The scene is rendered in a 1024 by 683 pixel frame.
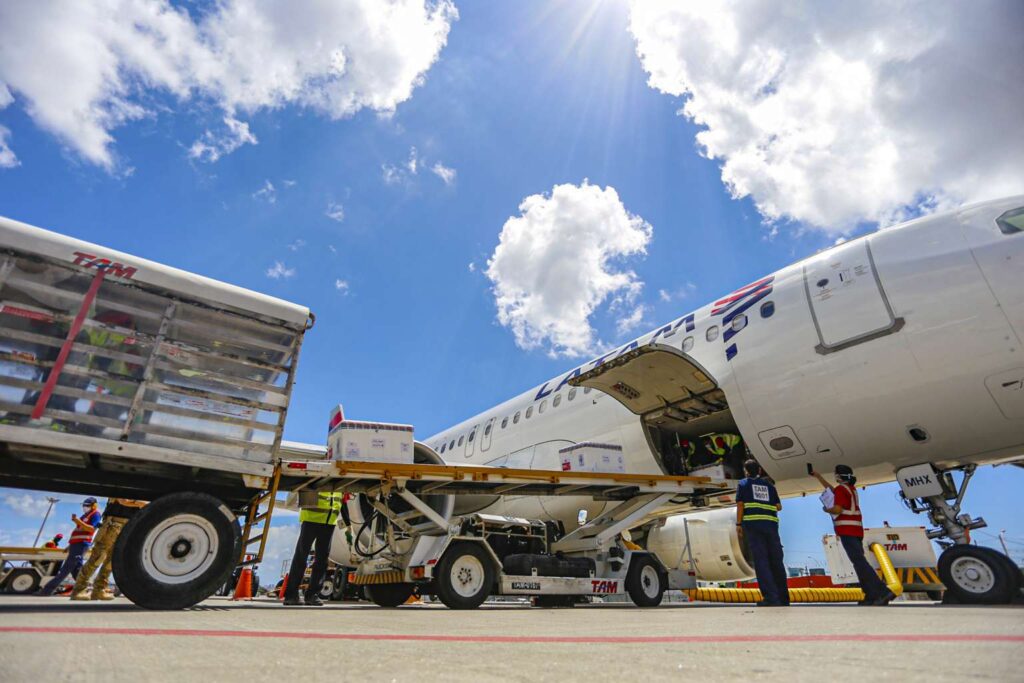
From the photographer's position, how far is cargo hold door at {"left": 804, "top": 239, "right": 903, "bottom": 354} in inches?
282

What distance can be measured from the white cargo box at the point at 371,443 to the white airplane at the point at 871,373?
337 centimetres

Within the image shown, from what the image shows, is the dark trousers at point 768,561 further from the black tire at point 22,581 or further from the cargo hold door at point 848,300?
the black tire at point 22,581

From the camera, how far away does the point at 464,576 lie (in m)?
6.82

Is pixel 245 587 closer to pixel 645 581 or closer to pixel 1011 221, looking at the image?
pixel 645 581

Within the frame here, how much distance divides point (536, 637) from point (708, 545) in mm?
9423

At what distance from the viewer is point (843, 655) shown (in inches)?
79.7

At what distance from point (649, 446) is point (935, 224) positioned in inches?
203

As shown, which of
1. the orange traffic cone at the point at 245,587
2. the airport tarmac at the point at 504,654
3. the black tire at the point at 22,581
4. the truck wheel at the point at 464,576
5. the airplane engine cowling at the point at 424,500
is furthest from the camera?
the orange traffic cone at the point at 245,587

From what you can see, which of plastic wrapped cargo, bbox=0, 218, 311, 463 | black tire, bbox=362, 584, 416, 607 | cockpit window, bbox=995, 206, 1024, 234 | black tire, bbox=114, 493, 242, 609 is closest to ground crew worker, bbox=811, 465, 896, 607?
cockpit window, bbox=995, 206, 1024, 234

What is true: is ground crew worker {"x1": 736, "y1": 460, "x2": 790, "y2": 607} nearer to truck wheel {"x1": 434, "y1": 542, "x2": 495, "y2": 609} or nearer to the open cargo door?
the open cargo door

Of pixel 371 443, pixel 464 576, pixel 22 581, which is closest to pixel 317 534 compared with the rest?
pixel 371 443

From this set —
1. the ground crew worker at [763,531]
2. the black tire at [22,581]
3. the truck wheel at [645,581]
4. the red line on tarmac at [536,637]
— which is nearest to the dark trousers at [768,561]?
the ground crew worker at [763,531]

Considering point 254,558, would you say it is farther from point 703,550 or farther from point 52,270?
point 703,550

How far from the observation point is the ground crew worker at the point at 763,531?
689 centimetres
